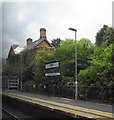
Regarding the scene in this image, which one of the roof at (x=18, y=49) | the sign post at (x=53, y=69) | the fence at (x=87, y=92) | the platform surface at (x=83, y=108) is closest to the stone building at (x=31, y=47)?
the roof at (x=18, y=49)

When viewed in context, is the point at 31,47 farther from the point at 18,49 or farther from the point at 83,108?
the point at 83,108

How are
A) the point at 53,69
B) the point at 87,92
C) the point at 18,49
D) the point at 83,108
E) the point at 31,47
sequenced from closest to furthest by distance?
the point at 83,108 < the point at 87,92 < the point at 53,69 < the point at 31,47 < the point at 18,49

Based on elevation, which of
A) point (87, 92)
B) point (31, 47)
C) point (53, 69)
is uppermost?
point (31, 47)

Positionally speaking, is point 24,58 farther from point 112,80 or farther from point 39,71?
point 112,80

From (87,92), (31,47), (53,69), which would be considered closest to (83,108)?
(87,92)

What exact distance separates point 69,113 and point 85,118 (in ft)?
6.87

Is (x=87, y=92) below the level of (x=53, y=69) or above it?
below

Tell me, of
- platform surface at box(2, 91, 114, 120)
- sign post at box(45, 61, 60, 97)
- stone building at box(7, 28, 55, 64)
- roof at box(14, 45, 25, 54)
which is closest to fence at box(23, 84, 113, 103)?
sign post at box(45, 61, 60, 97)

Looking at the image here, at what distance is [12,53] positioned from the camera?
8531 cm

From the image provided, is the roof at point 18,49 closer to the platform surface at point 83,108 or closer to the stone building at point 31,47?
the stone building at point 31,47

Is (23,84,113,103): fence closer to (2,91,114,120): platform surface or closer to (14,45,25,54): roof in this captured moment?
(2,91,114,120): platform surface

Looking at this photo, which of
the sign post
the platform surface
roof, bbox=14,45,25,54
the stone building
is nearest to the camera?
the platform surface

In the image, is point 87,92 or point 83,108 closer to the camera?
point 83,108

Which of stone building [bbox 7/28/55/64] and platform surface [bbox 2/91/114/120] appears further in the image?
stone building [bbox 7/28/55/64]
